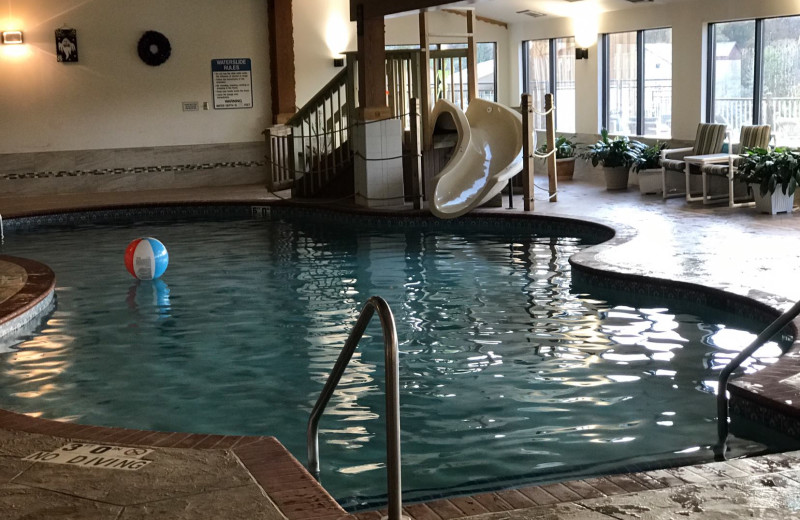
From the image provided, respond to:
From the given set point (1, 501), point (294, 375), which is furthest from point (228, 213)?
point (1, 501)

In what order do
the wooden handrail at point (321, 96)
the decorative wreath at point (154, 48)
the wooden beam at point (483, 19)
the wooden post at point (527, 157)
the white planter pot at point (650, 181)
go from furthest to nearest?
1. the wooden beam at point (483, 19)
2. the decorative wreath at point (154, 48)
3. the wooden handrail at point (321, 96)
4. the white planter pot at point (650, 181)
5. the wooden post at point (527, 157)

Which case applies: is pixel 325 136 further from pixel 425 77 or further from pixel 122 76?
pixel 122 76

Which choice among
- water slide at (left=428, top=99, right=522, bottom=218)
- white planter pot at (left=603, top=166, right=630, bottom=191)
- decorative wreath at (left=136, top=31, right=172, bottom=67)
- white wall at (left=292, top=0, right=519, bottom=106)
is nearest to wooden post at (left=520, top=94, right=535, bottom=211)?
water slide at (left=428, top=99, right=522, bottom=218)

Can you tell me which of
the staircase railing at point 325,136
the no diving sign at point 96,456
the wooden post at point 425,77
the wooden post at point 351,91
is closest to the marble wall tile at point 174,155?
the staircase railing at point 325,136

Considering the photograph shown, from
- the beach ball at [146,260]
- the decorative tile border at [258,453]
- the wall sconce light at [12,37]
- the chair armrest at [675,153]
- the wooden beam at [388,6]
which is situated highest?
the wall sconce light at [12,37]

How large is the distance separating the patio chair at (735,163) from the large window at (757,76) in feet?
1.89

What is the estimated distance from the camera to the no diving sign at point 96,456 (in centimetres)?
377

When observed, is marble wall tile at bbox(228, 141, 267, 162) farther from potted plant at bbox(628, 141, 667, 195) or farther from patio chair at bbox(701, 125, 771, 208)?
patio chair at bbox(701, 125, 771, 208)

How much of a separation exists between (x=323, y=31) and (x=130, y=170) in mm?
4006

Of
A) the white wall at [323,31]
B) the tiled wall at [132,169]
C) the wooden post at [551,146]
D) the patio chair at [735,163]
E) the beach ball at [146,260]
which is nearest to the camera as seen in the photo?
the beach ball at [146,260]

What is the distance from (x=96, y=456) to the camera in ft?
12.7

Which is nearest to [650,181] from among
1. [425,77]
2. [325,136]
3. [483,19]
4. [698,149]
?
[698,149]

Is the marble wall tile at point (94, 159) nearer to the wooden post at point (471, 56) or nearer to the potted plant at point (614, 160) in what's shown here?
the wooden post at point (471, 56)

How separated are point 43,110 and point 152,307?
8.68m
